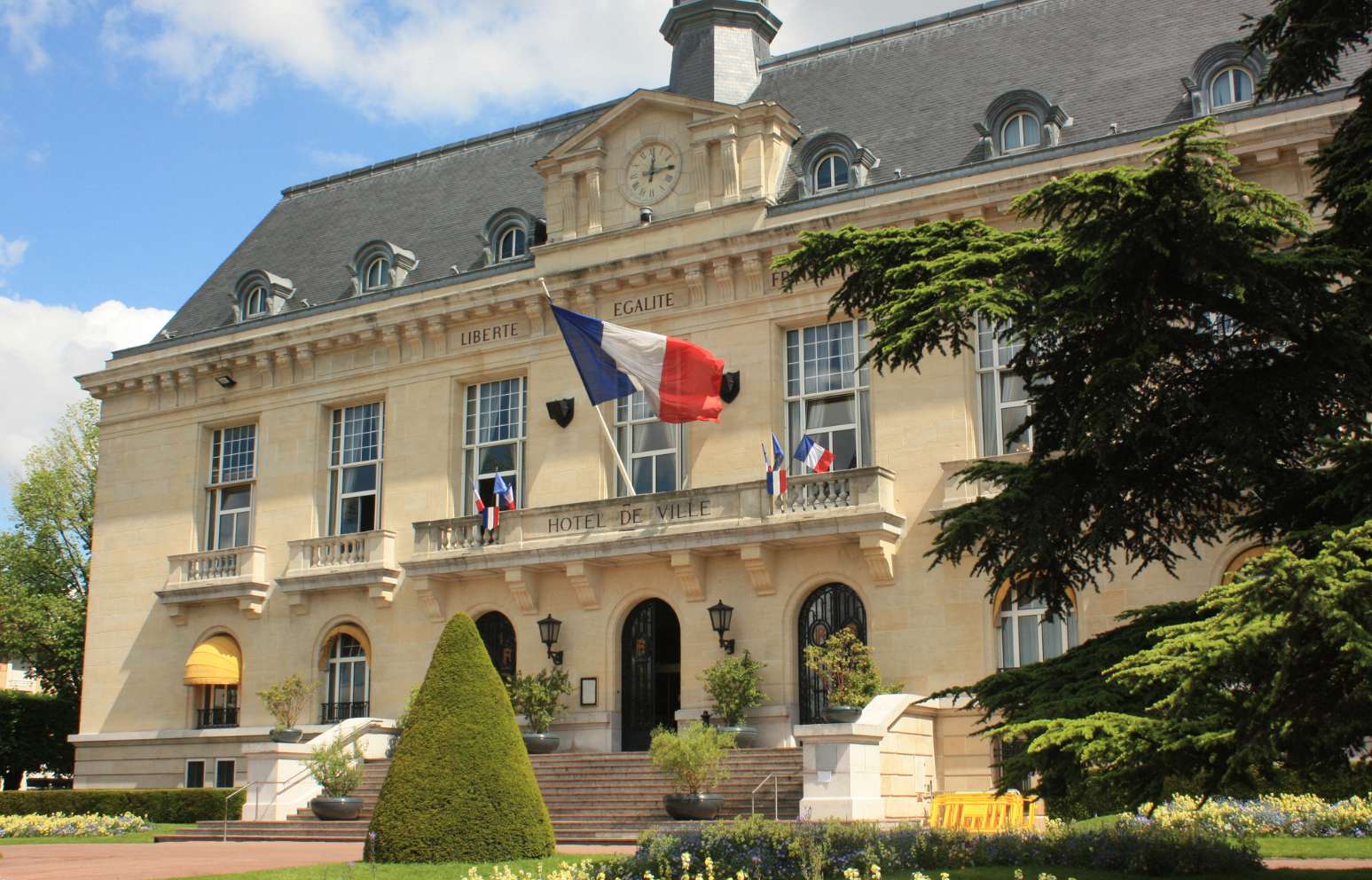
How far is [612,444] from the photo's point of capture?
93.6 feet

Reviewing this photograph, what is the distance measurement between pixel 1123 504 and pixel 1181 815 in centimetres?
715

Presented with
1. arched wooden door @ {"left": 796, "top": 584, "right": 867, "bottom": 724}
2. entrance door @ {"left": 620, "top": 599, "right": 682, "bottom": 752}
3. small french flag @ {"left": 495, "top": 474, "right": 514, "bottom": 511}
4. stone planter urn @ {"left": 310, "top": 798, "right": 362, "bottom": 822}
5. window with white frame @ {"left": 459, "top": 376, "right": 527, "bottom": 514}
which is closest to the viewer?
stone planter urn @ {"left": 310, "top": 798, "right": 362, "bottom": 822}

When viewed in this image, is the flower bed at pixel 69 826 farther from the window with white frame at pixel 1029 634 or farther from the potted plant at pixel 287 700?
the window with white frame at pixel 1029 634

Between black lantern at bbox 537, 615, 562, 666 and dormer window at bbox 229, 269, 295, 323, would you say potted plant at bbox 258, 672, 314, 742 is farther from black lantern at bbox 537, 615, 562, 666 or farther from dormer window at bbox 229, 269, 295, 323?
dormer window at bbox 229, 269, 295, 323

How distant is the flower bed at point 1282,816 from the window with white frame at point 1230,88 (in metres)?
12.8

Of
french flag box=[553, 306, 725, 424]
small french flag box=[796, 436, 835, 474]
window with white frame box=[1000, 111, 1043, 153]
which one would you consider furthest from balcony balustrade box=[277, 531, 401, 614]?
window with white frame box=[1000, 111, 1043, 153]

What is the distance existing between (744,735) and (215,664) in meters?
14.0

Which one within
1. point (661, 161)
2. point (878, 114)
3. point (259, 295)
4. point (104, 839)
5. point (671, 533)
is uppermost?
point (878, 114)

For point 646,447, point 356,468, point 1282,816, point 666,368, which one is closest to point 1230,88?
point 666,368

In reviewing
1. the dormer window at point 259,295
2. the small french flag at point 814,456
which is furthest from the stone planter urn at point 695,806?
the dormer window at point 259,295

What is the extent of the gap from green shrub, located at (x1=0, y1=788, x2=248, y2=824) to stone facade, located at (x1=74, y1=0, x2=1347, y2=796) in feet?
5.57

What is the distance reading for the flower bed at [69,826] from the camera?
89.9 ft

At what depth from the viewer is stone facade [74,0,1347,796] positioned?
2600 cm

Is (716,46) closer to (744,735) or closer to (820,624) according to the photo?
(820,624)
